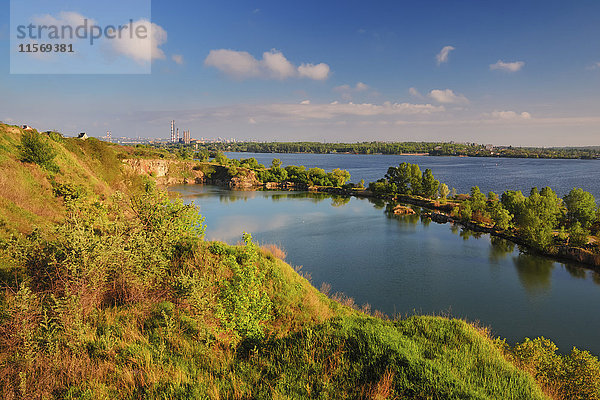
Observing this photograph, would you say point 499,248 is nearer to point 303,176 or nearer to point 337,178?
point 337,178

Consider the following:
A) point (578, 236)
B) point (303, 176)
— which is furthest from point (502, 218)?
point (303, 176)

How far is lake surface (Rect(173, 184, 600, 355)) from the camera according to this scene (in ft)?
78.4

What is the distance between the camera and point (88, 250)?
8719 millimetres

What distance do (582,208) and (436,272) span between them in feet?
98.5

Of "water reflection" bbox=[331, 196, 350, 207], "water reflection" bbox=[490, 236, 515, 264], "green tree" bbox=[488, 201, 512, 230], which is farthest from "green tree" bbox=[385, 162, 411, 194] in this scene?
"water reflection" bbox=[490, 236, 515, 264]

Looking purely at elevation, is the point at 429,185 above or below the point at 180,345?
above

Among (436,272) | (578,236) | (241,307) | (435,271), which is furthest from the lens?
(578,236)

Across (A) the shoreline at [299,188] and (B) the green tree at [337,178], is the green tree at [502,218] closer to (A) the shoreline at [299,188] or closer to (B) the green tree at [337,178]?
(A) the shoreline at [299,188]

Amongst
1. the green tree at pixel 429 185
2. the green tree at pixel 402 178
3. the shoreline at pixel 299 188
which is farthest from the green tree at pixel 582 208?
the green tree at pixel 402 178

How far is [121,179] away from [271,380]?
138ft

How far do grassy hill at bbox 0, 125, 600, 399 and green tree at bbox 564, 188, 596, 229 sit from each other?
4460cm

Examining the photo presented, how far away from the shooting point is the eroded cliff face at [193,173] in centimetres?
10288

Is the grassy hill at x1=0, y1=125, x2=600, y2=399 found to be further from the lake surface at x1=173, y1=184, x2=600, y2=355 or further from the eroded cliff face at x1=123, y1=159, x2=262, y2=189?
the eroded cliff face at x1=123, y1=159, x2=262, y2=189

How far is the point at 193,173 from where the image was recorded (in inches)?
4555
